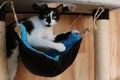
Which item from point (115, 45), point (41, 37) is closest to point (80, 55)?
point (115, 45)

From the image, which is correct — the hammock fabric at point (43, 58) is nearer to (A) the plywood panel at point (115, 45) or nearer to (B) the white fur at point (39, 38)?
(B) the white fur at point (39, 38)

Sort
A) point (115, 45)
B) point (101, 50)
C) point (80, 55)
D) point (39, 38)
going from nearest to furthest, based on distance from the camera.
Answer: point (39, 38), point (101, 50), point (80, 55), point (115, 45)

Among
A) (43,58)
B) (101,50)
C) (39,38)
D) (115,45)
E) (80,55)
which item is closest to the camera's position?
(43,58)

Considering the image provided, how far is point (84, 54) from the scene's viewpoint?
1.35 m

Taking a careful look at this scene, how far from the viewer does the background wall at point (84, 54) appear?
1.28 metres

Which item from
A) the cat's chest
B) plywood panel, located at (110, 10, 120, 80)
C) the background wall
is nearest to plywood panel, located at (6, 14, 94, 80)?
the background wall

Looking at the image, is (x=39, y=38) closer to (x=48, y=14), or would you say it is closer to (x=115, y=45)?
(x=48, y=14)

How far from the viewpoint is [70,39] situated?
918 millimetres

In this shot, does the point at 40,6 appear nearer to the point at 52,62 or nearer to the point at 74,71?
the point at 52,62

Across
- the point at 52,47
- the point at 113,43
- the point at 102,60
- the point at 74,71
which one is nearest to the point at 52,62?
the point at 52,47

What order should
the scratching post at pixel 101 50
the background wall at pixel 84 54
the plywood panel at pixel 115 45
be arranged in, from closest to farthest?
the scratching post at pixel 101 50 → the background wall at pixel 84 54 → the plywood panel at pixel 115 45

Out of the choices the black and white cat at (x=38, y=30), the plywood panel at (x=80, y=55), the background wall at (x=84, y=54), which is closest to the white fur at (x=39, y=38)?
the black and white cat at (x=38, y=30)

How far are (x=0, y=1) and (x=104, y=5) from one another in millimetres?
413

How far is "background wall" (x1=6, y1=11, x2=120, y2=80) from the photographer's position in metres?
1.28
